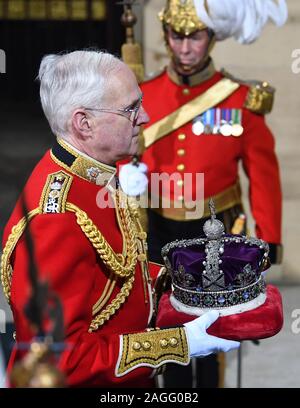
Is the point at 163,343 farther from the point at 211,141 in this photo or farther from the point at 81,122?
the point at 211,141

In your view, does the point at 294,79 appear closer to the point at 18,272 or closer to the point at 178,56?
the point at 178,56

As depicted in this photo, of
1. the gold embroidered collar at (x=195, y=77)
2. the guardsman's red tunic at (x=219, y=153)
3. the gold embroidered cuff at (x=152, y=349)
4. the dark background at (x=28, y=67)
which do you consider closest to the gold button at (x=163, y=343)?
the gold embroidered cuff at (x=152, y=349)

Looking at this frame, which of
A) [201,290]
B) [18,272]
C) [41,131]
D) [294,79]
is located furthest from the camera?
[41,131]

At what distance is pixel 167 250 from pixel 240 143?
1.71 m

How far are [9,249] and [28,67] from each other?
792 centimetres

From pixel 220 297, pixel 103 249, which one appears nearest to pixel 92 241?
pixel 103 249

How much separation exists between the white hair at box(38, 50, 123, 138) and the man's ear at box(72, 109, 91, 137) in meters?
0.02

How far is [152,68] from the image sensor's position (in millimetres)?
6602

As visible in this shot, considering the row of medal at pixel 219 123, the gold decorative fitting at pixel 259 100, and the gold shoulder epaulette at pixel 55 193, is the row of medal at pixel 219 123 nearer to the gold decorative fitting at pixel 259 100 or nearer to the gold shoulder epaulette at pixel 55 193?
the gold decorative fitting at pixel 259 100

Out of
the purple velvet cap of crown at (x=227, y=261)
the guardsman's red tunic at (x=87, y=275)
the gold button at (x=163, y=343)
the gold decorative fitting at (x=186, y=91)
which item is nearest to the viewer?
the guardsman's red tunic at (x=87, y=275)

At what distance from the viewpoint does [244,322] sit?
2834 mm

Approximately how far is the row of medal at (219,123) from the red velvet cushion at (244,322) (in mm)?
1799

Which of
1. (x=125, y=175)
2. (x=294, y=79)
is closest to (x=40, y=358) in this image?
(x=125, y=175)

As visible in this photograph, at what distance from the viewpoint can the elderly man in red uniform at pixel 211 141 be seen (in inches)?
185
